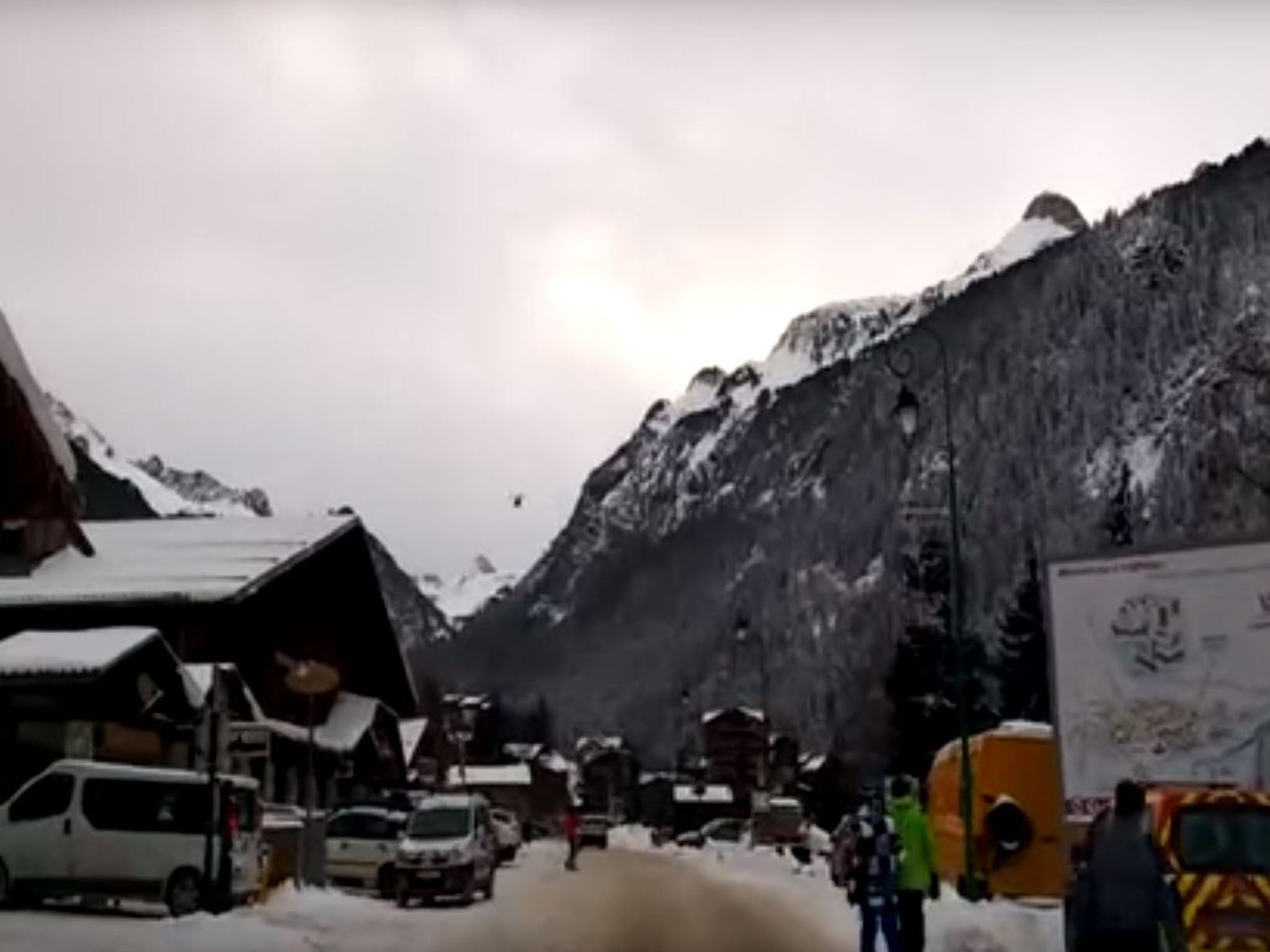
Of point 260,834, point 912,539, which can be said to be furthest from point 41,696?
point 912,539

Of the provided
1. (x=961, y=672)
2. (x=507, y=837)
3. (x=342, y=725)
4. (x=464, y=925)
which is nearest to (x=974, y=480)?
(x=507, y=837)

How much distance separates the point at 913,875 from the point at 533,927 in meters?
8.10

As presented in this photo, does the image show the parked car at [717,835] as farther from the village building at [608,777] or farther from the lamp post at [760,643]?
the village building at [608,777]

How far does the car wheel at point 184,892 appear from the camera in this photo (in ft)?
80.5

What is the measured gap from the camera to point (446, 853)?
3023 cm

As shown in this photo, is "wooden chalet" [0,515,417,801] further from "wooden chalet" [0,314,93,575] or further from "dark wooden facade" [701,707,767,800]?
"dark wooden facade" [701,707,767,800]

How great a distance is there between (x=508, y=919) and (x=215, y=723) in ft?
16.2

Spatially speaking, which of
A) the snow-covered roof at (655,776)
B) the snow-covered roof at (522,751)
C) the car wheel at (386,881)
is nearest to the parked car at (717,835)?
the snow-covered roof at (655,776)

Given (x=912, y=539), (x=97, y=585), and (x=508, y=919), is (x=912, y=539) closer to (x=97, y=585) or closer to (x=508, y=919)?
(x=97, y=585)

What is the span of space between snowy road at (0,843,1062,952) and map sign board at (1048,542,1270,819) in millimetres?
2651

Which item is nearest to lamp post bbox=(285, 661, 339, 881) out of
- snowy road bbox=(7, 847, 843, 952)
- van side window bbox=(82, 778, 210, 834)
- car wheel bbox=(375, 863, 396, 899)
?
snowy road bbox=(7, 847, 843, 952)

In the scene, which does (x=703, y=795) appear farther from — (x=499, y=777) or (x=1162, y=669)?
(x=1162, y=669)

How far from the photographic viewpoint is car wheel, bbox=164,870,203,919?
24.5 m

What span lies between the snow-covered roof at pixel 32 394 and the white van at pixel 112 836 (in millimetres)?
4103
